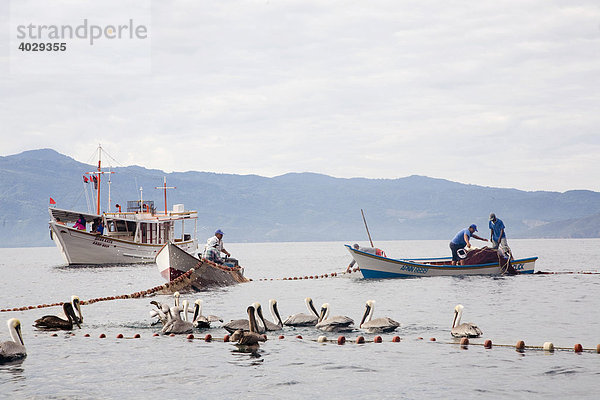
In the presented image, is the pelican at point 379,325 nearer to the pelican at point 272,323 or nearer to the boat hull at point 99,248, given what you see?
the pelican at point 272,323

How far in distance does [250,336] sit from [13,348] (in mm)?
5493

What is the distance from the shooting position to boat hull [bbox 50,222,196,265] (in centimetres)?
6259

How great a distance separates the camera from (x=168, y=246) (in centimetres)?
3325

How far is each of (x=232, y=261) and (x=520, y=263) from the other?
16554 millimetres

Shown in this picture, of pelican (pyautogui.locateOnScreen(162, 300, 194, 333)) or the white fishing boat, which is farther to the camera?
the white fishing boat

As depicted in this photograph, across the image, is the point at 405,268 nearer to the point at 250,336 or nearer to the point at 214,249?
the point at 214,249

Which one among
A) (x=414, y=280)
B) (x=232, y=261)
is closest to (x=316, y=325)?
(x=232, y=261)

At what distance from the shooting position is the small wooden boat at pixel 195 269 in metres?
31.7

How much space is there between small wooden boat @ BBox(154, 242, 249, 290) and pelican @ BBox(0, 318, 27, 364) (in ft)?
49.4

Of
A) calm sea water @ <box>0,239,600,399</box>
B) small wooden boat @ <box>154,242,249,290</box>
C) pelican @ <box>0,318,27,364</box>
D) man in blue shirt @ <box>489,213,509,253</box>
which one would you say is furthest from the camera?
man in blue shirt @ <box>489,213,509,253</box>

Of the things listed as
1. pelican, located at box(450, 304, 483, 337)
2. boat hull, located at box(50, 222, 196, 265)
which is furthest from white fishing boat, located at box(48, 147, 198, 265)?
pelican, located at box(450, 304, 483, 337)

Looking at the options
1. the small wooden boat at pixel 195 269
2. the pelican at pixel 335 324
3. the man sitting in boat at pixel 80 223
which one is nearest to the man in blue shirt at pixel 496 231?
the small wooden boat at pixel 195 269

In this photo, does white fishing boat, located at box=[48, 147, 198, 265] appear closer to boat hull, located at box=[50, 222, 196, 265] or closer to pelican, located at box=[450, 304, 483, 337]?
boat hull, located at box=[50, 222, 196, 265]

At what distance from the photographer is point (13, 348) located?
1563cm
